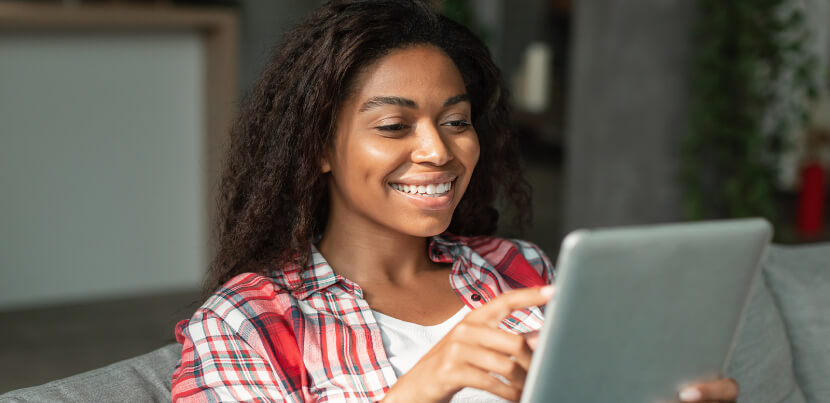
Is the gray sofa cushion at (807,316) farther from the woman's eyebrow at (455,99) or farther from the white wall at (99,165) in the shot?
the white wall at (99,165)

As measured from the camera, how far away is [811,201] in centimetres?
536

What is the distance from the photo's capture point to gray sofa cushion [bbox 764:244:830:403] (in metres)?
1.72

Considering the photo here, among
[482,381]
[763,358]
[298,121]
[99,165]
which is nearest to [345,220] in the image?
[298,121]

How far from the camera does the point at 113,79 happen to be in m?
3.77

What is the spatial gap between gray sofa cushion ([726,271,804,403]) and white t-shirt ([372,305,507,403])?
65cm

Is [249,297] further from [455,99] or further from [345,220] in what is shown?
[455,99]

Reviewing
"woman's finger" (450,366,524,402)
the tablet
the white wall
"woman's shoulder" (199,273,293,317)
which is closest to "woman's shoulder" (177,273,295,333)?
"woman's shoulder" (199,273,293,317)

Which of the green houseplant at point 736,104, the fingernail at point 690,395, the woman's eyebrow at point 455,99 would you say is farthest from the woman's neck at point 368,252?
the green houseplant at point 736,104

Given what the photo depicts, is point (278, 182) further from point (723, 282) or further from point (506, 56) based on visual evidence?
point (506, 56)

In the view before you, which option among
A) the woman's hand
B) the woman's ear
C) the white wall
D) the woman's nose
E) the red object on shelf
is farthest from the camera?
the red object on shelf

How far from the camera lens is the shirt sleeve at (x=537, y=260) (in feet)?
5.05

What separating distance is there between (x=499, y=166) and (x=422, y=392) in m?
0.71

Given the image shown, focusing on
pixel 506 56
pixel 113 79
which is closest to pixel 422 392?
pixel 113 79

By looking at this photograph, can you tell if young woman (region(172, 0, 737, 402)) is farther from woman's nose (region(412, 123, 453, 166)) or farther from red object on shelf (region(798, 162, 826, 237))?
red object on shelf (region(798, 162, 826, 237))
